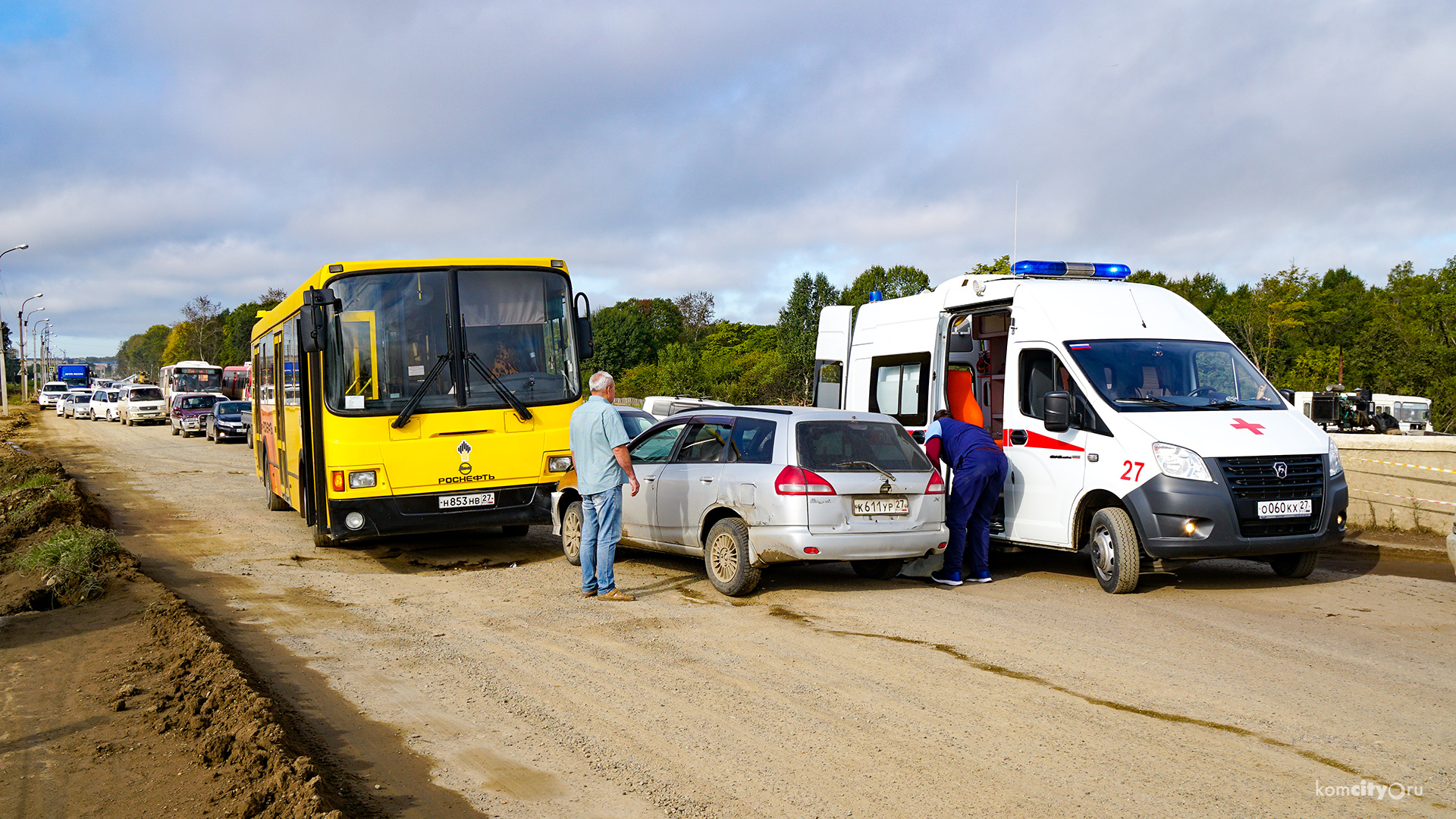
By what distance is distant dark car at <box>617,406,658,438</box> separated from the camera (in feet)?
46.8

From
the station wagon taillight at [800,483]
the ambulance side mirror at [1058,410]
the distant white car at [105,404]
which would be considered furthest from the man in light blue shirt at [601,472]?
the distant white car at [105,404]

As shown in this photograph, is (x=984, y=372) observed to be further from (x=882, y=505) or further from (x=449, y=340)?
(x=449, y=340)

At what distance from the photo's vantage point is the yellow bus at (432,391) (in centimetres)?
1039

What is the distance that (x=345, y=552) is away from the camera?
12.0m

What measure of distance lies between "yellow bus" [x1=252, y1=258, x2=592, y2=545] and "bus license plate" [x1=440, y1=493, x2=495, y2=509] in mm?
13

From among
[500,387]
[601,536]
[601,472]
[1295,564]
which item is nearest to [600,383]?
[601,472]

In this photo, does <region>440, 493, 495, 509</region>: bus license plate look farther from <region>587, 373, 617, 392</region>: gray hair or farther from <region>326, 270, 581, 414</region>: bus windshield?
<region>587, 373, 617, 392</region>: gray hair

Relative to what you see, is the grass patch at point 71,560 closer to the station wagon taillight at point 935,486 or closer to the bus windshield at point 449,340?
the bus windshield at point 449,340

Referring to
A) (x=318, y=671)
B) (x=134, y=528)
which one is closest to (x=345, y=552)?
(x=134, y=528)

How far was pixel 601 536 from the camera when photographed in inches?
344

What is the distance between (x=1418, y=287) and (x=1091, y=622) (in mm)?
55331

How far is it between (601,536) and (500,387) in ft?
9.37

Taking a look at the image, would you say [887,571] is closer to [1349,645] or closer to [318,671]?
[1349,645]

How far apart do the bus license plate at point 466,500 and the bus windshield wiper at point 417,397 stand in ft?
2.78
